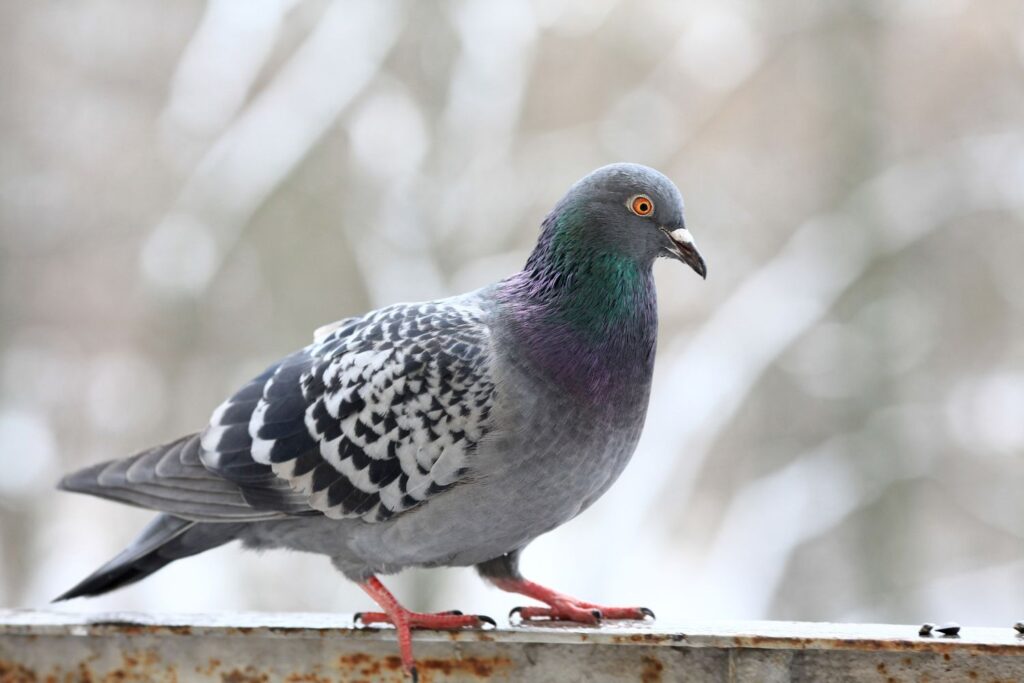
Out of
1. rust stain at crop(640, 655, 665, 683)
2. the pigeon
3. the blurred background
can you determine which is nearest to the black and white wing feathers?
the pigeon

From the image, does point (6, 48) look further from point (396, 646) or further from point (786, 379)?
point (396, 646)

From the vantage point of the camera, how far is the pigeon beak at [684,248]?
236cm

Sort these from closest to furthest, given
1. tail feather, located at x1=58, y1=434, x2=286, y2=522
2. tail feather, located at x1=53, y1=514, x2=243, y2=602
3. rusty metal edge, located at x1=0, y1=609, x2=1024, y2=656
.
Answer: rusty metal edge, located at x1=0, y1=609, x2=1024, y2=656, tail feather, located at x1=58, y1=434, x2=286, y2=522, tail feather, located at x1=53, y1=514, x2=243, y2=602

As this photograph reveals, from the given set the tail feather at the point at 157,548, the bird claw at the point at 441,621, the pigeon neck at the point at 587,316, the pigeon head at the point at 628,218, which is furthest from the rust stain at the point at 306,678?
the pigeon head at the point at 628,218

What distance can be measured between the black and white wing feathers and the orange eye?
1.41 ft

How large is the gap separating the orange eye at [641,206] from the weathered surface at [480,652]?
0.88 metres

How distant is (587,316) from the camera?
93.8 inches

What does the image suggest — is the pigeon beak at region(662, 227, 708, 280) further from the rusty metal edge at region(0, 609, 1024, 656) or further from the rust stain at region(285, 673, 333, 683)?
the rust stain at region(285, 673, 333, 683)

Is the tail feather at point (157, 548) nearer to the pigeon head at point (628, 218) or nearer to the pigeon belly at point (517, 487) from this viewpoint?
the pigeon belly at point (517, 487)

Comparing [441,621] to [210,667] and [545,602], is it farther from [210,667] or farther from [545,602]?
[210,667]

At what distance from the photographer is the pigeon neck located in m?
2.35

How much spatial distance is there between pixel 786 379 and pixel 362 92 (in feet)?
11.4

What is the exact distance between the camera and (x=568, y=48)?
7172 mm

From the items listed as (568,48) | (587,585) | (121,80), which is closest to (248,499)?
(587,585)
